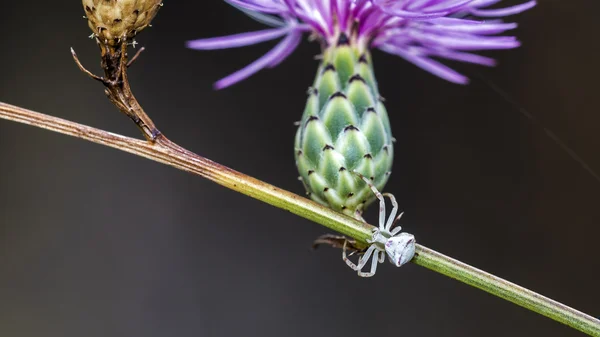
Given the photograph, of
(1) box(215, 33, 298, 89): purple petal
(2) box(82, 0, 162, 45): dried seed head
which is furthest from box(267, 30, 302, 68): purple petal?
(2) box(82, 0, 162, 45): dried seed head

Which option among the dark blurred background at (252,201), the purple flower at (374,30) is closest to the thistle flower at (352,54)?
the purple flower at (374,30)

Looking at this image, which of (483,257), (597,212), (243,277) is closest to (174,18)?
(243,277)

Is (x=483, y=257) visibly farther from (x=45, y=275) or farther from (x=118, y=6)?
(x=118, y=6)

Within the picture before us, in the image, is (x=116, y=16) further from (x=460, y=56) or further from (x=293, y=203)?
(x=460, y=56)

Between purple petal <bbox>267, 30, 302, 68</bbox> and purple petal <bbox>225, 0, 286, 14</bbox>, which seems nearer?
purple petal <bbox>225, 0, 286, 14</bbox>

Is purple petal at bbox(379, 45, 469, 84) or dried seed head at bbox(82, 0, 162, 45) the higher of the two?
purple petal at bbox(379, 45, 469, 84)

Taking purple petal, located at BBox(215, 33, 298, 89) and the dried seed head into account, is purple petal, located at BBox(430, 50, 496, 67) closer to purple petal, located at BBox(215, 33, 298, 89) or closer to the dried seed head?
purple petal, located at BBox(215, 33, 298, 89)

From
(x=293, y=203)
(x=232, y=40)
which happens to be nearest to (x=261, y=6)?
(x=232, y=40)
